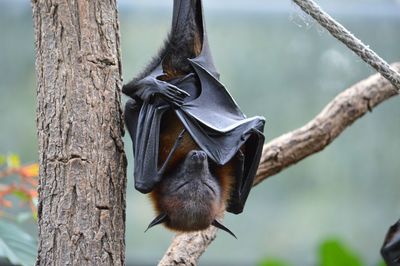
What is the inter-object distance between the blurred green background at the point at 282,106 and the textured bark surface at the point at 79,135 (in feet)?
13.7

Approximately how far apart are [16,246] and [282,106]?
14.0 ft

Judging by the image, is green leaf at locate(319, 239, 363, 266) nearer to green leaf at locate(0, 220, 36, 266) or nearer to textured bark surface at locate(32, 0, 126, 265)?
green leaf at locate(0, 220, 36, 266)

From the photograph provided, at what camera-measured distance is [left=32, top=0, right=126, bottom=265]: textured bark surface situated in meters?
3.44

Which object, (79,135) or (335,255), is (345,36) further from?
(335,255)

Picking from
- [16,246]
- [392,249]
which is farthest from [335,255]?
[16,246]

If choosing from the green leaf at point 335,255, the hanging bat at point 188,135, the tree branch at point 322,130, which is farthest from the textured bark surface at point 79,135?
the green leaf at point 335,255

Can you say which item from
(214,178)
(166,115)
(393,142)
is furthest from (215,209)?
(393,142)

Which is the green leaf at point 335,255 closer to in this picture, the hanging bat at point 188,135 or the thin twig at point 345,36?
the hanging bat at point 188,135

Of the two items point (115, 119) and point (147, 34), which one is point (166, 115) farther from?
point (147, 34)

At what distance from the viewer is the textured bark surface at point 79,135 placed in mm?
3436

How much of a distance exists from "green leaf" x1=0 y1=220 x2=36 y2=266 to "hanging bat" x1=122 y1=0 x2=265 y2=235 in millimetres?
822

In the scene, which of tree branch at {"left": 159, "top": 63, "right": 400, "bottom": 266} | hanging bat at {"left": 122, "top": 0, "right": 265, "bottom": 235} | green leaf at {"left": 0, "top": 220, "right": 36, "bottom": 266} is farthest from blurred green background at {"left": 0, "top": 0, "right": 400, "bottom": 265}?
hanging bat at {"left": 122, "top": 0, "right": 265, "bottom": 235}

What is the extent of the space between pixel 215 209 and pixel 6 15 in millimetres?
4873

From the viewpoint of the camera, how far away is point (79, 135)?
348 cm
